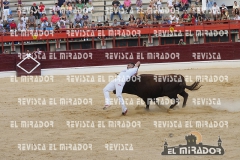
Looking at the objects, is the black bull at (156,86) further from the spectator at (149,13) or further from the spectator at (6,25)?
the spectator at (6,25)

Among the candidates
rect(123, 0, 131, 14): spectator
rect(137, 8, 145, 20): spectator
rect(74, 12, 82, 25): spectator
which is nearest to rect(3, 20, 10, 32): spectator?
rect(74, 12, 82, 25): spectator

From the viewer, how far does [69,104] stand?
15.7 meters

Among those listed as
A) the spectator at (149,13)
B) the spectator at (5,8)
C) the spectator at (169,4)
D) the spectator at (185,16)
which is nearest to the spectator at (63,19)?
the spectator at (5,8)

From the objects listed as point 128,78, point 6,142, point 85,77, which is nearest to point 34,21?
point 85,77

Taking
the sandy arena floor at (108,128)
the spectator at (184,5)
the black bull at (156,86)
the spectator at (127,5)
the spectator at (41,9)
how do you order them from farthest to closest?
the spectator at (127,5) < the spectator at (41,9) < the spectator at (184,5) < the black bull at (156,86) < the sandy arena floor at (108,128)

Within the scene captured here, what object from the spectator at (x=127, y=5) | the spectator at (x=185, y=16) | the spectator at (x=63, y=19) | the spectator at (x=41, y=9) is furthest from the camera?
the spectator at (x=127, y=5)

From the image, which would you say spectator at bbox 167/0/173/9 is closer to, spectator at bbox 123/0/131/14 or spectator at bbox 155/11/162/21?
spectator at bbox 155/11/162/21

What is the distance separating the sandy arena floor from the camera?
1046 cm

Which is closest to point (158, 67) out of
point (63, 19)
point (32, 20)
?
point (63, 19)

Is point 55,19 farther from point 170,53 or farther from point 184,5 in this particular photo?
point 184,5

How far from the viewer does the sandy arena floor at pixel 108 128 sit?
1046 cm

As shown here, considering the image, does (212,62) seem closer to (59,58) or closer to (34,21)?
(59,58)

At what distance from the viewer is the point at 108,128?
12320mm

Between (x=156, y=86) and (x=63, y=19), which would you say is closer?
(x=156, y=86)
